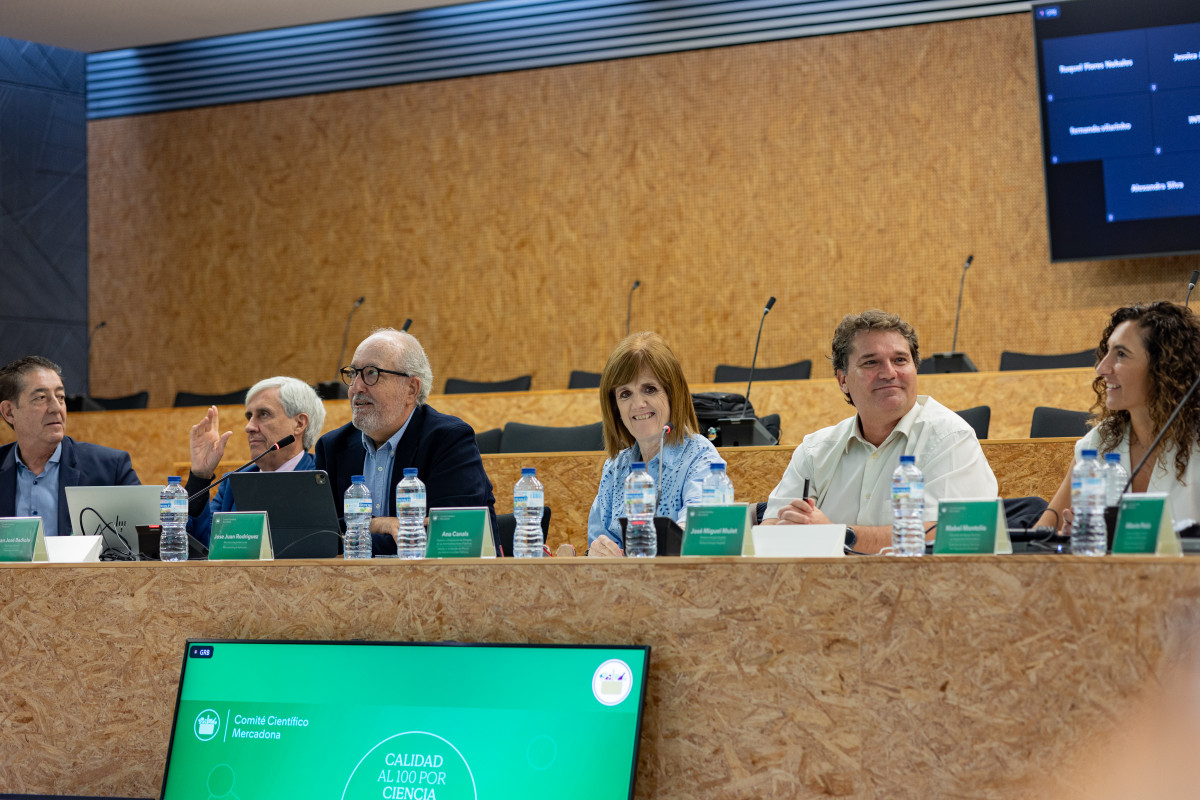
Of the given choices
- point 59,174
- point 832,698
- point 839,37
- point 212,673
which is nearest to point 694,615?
point 832,698

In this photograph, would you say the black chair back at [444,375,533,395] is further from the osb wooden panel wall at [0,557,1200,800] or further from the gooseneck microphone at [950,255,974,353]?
the osb wooden panel wall at [0,557,1200,800]

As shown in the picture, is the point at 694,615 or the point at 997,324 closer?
the point at 694,615

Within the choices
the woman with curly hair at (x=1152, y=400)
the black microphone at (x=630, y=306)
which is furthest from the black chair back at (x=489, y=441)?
the black microphone at (x=630, y=306)

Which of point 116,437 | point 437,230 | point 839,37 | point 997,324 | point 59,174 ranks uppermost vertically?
point 839,37

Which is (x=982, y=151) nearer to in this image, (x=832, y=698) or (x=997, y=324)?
(x=997, y=324)

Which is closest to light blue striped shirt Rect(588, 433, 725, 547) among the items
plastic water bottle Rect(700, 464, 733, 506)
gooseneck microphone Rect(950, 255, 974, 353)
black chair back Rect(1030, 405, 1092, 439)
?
plastic water bottle Rect(700, 464, 733, 506)

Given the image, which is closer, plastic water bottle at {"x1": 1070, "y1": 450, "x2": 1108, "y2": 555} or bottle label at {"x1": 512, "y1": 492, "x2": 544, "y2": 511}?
plastic water bottle at {"x1": 1070, "y1": 450, "x2": 1108, "y2": 555}

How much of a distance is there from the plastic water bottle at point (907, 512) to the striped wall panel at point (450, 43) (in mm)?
6190

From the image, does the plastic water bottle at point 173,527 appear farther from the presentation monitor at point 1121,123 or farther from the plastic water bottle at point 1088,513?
the presentation monitor at point 1121,123

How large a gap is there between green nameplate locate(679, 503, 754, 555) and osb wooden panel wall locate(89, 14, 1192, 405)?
19.1ft

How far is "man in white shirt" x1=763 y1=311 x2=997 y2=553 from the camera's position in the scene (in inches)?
99.6

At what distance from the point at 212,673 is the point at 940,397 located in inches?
152

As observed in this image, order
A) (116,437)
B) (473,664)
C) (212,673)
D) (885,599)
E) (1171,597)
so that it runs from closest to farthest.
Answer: (1171,597), (885,599), (473,664), (212,673), (116,437)

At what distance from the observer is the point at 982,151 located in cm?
723
